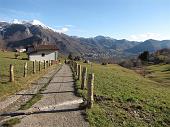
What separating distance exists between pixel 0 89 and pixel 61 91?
422 cm

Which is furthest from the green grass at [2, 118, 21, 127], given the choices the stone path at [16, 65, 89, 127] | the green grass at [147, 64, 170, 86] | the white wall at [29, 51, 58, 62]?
the white wall at [29, 51, 58, 62]

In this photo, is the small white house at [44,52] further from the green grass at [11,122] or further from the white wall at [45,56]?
the green grass at [11,122]

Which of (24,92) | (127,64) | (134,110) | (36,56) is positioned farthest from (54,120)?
(127,64)

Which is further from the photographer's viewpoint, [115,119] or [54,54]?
[54,54]

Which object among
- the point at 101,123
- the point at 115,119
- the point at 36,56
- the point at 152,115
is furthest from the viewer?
the point at 36,56

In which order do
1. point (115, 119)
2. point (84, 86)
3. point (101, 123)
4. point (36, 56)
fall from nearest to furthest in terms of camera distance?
point (101, 123), point (115, 119), point (84, 86), point (36, 56)

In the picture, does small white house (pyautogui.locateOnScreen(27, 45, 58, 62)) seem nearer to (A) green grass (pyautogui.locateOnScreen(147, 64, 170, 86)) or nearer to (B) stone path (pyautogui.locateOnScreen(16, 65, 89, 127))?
(A) green grass (pyautogui.locateOnScreen(147, 64, 170, 86))

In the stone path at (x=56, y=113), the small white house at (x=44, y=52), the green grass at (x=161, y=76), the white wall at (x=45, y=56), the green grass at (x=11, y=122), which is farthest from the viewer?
the small white house at (x=44, y=52)

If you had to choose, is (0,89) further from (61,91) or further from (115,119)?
(115,119)

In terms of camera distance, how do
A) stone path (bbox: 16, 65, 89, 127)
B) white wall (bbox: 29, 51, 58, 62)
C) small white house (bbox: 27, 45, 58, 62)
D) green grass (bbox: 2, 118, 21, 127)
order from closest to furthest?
green grass (bbox: 2, 118, 21, 127), stone path (bbox: 16, 65, 89, 127), white wall (bbox: 29, 51, 58, 62), small white house (bbox: 27, 45, 58, 62)

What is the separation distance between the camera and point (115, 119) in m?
14.5

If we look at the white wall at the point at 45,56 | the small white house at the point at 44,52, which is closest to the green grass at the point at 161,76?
the white wall at the point at 45,56

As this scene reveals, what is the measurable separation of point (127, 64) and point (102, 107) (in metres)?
153

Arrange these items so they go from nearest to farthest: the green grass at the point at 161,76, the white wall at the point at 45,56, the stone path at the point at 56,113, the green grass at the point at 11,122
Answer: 1. the green grass at the point at 11,122
2. the stone path at the point at 56,113
3. the green grass at the point at 161,76
4. the white wall at the point at 45,56
